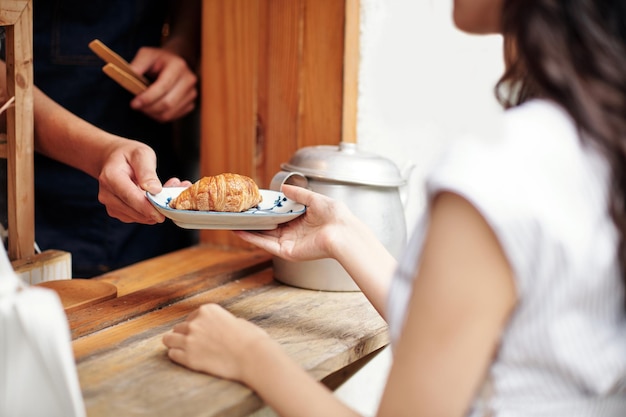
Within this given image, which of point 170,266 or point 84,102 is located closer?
point 170,266

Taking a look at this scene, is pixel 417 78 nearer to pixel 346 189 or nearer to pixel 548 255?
pixel 346 189

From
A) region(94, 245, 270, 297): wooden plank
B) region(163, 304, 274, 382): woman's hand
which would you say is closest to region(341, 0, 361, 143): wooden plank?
region(94, 245, 270, 297): wooden plank

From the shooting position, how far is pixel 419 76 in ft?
6.12

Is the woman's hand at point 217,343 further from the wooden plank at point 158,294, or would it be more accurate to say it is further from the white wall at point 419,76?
the white wall at point 419,76

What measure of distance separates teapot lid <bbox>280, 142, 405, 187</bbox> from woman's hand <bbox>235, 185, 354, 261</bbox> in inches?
4.6

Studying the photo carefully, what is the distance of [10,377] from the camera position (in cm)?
90

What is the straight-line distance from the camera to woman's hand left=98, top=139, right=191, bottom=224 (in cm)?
148

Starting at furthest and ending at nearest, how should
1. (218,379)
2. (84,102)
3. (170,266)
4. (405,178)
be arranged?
(84,102), (170,266), (405,178), (218,379)

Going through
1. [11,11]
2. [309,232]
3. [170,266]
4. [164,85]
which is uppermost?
[11,11]

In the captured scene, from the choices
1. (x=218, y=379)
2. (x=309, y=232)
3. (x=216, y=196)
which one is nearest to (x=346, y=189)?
(x=309, y=232)

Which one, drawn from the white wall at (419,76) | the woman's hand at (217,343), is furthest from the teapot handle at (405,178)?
the woman's hand at (217,343)

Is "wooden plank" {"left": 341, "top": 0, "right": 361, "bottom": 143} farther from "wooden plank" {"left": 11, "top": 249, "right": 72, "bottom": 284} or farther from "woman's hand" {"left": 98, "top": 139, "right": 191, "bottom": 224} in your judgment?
"wooden plank" {"left": 11, "top": 249, "right": 72, "bottom": 284}

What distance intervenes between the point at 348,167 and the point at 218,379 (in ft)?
2.05

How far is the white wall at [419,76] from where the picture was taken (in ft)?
6.00
